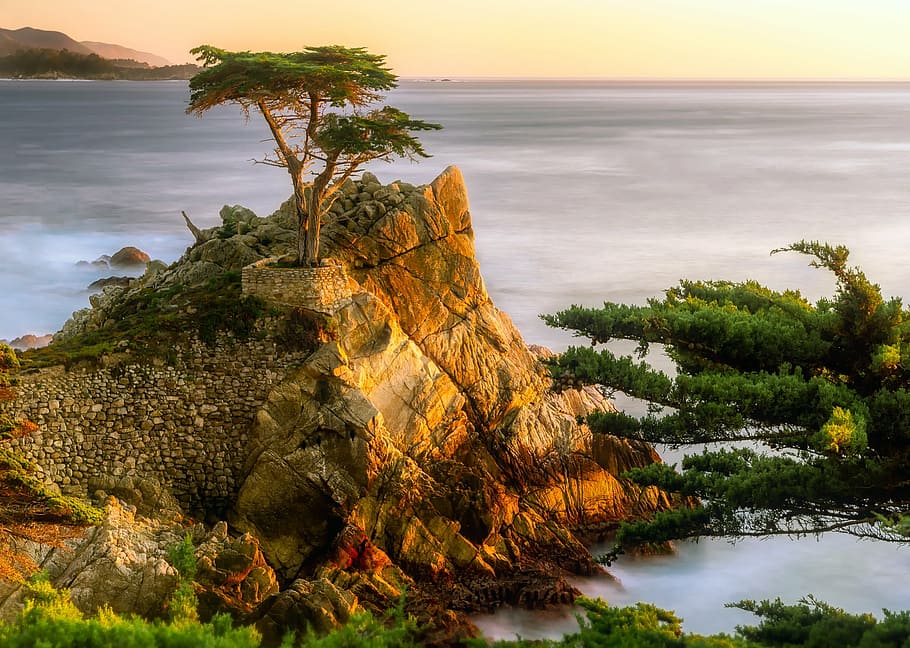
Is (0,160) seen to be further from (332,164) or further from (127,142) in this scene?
(332,164)

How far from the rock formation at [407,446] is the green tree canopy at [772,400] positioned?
16.1 ft

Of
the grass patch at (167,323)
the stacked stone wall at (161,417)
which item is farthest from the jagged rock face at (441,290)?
the stacked stone wall at (161,417)

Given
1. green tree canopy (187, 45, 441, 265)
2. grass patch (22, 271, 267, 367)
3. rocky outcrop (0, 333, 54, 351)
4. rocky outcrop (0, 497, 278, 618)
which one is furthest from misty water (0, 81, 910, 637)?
green tree canopy (187, 45, 441, 265)

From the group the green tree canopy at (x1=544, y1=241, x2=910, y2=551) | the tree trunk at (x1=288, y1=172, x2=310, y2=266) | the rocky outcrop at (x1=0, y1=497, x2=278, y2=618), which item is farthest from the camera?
the tree trunk at (x1=288, y1=172, x2=310, y2=266)

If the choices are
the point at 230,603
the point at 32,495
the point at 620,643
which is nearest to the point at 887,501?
the point at 620,643

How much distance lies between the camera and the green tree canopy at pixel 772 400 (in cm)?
1062

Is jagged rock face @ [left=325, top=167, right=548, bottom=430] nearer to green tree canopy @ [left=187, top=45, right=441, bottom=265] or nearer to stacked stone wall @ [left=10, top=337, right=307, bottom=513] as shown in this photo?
green tree canopy @ [left=187, top=45, right=441, bottom=265]

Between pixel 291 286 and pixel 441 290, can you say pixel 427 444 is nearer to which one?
pixel 441 290

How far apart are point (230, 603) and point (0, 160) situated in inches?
2357

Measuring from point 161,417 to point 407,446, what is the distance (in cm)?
420

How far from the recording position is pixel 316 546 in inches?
628

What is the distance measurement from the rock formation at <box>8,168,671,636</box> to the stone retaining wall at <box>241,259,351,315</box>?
0.26 meters

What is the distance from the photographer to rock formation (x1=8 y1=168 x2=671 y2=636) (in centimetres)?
1562

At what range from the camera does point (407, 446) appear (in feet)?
56.7
